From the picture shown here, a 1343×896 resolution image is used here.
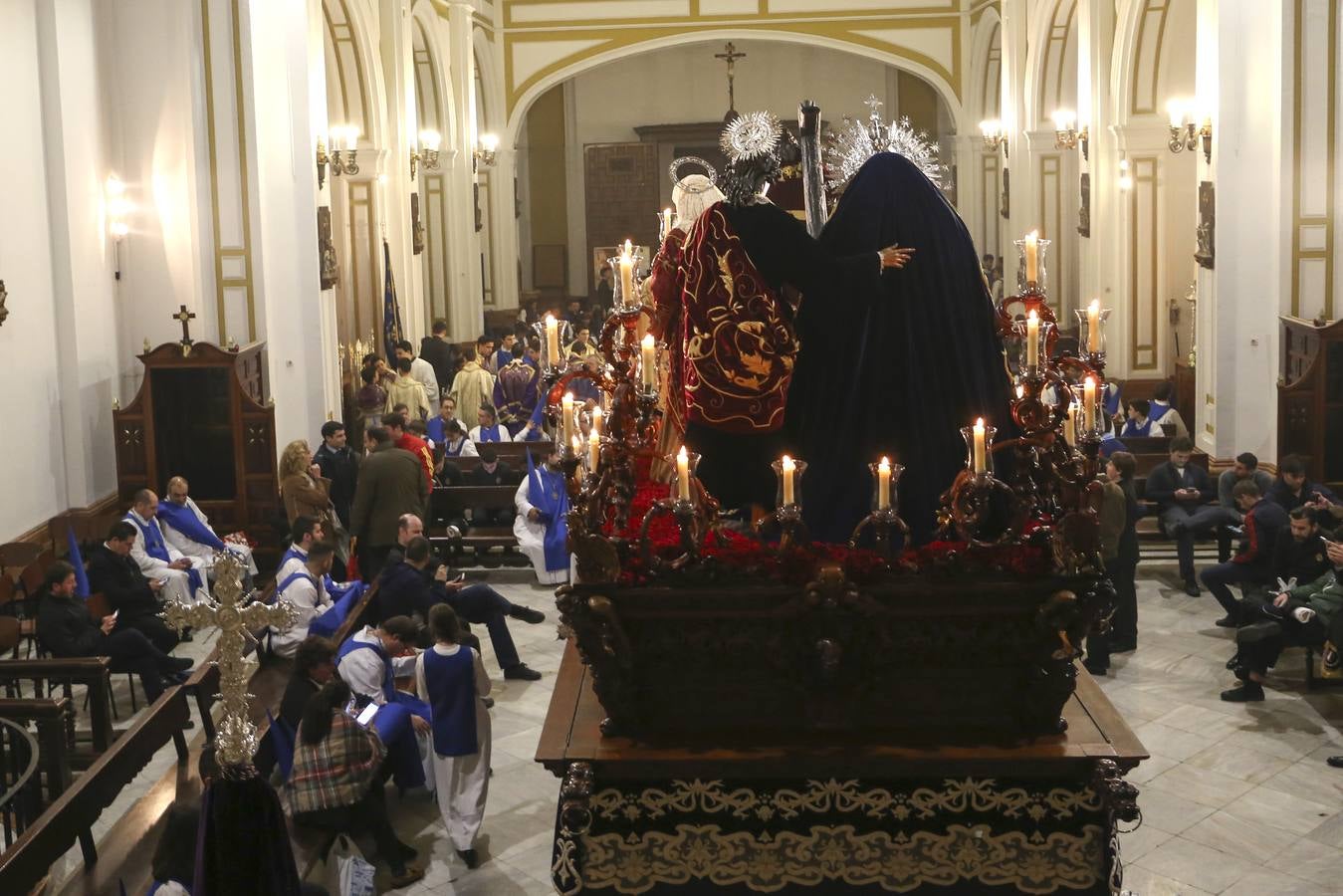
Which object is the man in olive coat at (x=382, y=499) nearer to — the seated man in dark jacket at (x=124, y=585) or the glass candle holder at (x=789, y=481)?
the seated man in dark jacket at (x=124, y=585)

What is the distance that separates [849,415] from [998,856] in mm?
1593

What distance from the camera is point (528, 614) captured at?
11.5 metres

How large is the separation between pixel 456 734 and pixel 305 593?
2.19 m

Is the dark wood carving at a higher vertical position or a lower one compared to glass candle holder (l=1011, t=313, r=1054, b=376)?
lower

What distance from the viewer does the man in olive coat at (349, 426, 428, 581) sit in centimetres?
1143

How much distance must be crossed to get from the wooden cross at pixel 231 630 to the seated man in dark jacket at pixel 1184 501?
30.6ft

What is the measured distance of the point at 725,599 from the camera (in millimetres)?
5145

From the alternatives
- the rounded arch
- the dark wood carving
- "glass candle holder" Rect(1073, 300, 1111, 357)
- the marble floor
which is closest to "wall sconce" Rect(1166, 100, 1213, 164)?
the marble floor

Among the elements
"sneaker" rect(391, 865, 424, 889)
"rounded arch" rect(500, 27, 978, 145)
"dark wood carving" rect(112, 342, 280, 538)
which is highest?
"rounded arch" rect(500, 27, 978, 145)

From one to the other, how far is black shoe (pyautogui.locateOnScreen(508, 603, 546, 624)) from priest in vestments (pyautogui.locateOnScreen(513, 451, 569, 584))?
1.16 m

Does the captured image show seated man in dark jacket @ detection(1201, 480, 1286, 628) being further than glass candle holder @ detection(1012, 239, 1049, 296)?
Yes

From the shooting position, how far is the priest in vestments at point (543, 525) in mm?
12938

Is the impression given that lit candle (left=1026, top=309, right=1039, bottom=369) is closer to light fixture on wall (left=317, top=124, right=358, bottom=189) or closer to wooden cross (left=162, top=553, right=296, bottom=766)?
wooden cross (left=162, top=553, right=296, bottom=766)

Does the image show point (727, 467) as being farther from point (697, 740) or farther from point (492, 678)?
point (492, 678)
